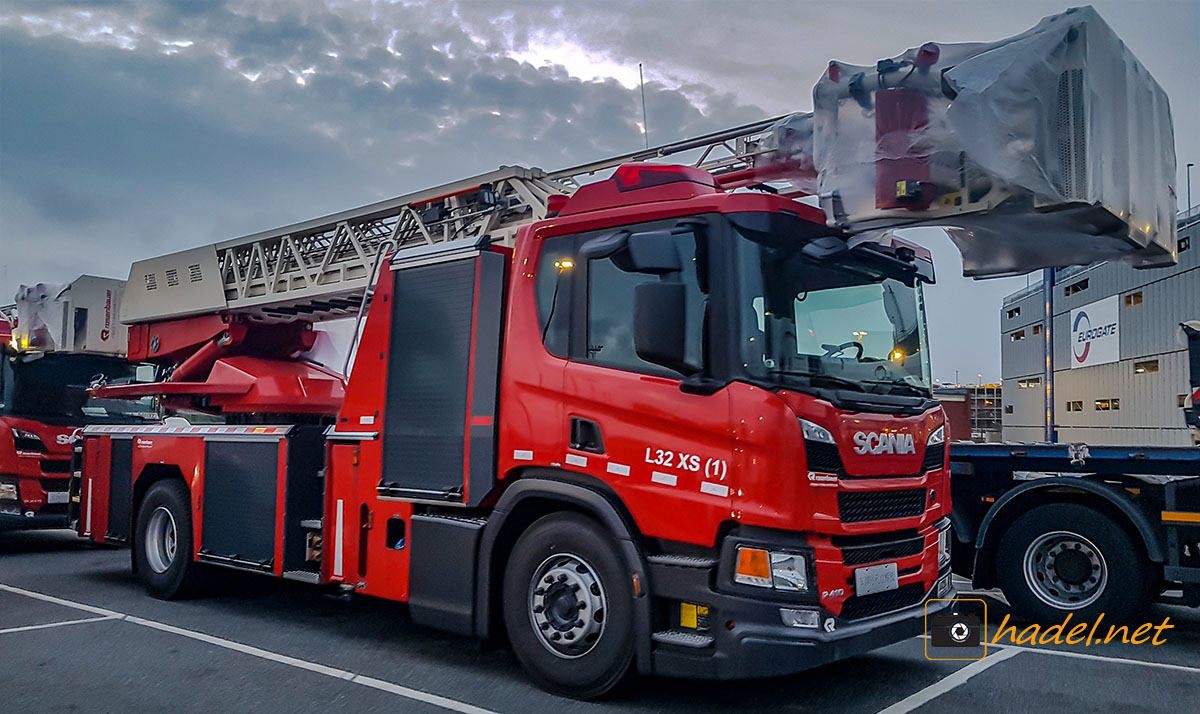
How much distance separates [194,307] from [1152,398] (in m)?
29.9

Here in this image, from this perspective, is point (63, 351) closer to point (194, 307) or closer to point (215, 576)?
point (194, 307)

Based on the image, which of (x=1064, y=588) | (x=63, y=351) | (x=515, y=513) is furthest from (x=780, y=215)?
(x=63, y=351)

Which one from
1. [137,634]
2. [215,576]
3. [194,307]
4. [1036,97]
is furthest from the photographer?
[194,307]

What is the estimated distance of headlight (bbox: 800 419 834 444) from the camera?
4.84 meters

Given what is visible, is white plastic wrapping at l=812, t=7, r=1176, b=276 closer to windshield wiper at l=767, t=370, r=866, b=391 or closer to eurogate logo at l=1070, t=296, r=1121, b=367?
windshield wiper at l=767, t=370, r=866, b=391

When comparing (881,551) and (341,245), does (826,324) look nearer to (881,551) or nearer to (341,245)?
(881,551)

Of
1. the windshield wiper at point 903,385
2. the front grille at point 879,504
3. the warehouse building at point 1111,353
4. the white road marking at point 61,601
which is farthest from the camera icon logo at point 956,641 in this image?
the warehouse building at point 1111,353

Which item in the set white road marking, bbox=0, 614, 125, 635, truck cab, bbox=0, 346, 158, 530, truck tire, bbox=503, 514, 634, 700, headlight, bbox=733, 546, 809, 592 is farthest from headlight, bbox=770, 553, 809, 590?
truck cab, bbox=0, 346, 158, 530

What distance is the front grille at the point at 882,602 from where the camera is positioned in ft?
16.4

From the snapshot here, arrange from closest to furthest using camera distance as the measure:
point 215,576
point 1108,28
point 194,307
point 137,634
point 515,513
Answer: point 1108,28 < point 515,513 < point 137,634 < point 215,576 < point 194,307

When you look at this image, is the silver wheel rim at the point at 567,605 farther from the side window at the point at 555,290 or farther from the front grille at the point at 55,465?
the front grille at the point at 55,465

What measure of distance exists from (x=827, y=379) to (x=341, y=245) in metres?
4.98

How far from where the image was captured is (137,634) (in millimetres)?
7133

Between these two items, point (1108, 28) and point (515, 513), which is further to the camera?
point (515, 513)
